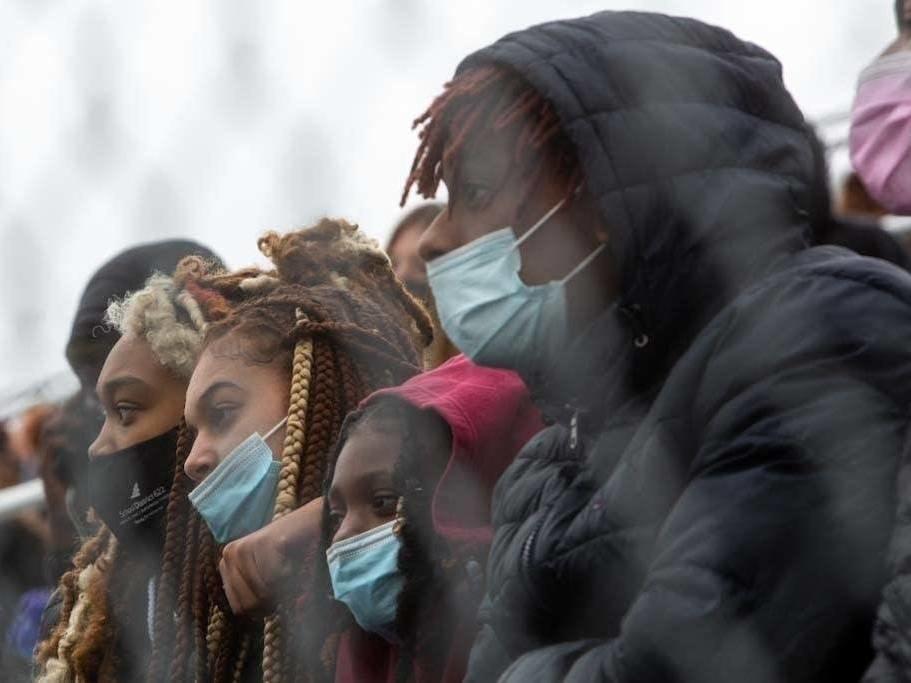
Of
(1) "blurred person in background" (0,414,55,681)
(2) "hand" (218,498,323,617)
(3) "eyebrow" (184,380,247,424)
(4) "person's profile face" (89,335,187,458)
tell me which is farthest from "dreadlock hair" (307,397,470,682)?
(1) "blurred person in background" (0,414,55,681)

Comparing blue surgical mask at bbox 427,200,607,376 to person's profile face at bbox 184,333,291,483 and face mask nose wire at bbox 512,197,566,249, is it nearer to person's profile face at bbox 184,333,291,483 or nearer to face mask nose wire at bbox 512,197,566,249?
face mask nose wire at bbox 512,197,566,249

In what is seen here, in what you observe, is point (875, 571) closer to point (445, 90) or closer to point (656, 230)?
point (656, 230)

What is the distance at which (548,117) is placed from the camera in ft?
8.55

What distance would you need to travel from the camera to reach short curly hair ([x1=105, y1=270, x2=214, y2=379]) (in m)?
4.12

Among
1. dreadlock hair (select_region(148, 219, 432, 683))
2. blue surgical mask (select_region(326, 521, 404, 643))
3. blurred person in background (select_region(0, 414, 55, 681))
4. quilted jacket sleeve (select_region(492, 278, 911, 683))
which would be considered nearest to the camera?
quilted jacket sleeve (select_region(492, 278, 911, 683))

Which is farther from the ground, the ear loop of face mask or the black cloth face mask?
the ear loop of face mask

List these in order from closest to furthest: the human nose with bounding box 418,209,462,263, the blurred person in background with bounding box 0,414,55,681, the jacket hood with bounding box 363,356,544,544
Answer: the human nose with bounding box 418,209,462,263, the jacket hood with bounding box 363,356,544,544, the blurred person in background with bounding box 0,414,55,681

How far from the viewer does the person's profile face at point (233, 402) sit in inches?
148

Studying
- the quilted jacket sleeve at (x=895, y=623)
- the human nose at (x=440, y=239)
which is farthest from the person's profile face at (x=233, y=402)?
the quilted jacket sleeve at (x=895, y=623)

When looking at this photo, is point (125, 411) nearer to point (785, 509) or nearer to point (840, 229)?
point (840, 229)

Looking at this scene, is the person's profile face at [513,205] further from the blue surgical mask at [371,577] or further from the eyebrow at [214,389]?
the eyebrow at [214,389]

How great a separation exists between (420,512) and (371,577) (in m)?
0.13

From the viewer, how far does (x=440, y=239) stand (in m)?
2.81

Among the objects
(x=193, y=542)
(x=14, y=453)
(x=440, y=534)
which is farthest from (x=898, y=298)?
(x=14, y=453)
